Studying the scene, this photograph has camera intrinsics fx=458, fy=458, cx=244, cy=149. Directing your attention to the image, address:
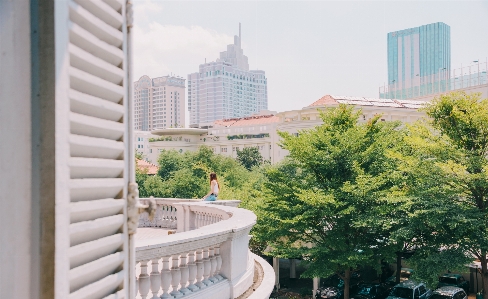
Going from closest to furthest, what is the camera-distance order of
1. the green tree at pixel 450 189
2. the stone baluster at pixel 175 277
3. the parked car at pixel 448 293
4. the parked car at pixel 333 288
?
1. the stone baluster at pixel 175 277
2. the green tree at pixel 450 189
3. the parked car at pixel 448 293
4. the parked car at pixel 333 288

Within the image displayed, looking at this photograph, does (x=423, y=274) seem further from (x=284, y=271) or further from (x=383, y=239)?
(x=284, y=271)

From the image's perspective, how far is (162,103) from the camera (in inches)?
5281

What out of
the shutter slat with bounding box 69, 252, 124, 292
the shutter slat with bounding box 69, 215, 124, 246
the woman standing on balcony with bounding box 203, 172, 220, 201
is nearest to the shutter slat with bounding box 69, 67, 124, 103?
the shutter slat with bounding box 69, 215, 124, 246

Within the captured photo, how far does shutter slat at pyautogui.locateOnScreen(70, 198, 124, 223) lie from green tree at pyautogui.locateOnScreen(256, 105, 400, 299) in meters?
15.3

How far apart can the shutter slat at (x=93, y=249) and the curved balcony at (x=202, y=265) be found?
3.91ft

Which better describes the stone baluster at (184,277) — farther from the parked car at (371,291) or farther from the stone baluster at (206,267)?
the parked car at (371,291)

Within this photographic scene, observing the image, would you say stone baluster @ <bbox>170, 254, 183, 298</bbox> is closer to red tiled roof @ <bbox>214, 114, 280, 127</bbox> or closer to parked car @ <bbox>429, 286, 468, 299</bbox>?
parked car @ <bbox>429, 286, 468, 299</bbox>

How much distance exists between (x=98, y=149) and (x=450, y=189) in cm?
1596

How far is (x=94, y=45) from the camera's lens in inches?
83.9

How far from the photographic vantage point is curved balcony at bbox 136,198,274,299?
3750mm

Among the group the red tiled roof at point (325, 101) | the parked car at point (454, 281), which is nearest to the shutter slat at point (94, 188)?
the parked car at point (454, 281)

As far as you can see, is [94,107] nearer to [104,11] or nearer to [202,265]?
[104,11]

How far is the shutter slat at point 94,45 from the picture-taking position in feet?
6.48

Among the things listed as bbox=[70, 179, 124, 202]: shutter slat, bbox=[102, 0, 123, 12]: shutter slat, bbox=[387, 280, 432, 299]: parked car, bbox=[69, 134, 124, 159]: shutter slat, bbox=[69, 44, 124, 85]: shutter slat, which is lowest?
bbox=[387, 280, 432, 299]: parked car
